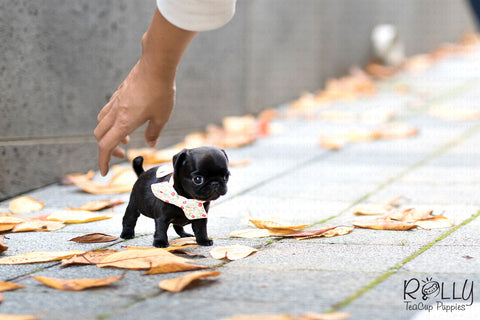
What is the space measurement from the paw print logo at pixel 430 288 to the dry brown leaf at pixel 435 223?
0.82 metres

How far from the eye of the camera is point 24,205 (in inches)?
140

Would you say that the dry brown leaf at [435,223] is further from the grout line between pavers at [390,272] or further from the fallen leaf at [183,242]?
the fallen leaf at [183,242]

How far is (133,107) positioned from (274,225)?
0.69m

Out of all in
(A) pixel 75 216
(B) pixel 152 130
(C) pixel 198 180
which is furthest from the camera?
(A) pixel 75 216

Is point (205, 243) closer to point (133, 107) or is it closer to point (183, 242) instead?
point (183, 242)

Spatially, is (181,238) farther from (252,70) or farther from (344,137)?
(252,70)

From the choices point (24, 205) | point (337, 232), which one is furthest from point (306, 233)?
point (24, 205)

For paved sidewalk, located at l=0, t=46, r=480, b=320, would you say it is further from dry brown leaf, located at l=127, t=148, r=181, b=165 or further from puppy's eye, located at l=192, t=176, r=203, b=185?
dry brown leaf, located at l=127, t=148, r=181, b=165

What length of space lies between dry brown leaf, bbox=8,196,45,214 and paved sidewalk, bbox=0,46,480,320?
54mm

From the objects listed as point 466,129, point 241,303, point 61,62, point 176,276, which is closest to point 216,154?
point 176,276

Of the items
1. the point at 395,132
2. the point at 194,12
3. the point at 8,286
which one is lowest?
the point at 395,132

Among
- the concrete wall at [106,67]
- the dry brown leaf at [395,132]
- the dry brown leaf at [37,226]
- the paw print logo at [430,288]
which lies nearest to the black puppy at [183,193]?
the dry brown leaf at [37,226]

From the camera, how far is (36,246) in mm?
2764

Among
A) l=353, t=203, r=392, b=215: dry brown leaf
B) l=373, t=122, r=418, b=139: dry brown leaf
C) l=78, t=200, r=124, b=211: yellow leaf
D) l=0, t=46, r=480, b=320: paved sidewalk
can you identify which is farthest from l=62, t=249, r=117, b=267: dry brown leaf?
l=373, t=122, r=418, b=139: dry brown leaf
